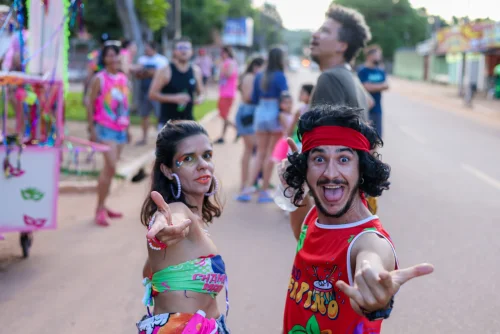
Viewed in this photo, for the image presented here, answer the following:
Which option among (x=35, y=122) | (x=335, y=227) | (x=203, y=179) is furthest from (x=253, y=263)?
(x=335, y=227)

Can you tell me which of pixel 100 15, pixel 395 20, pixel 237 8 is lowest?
pixel 100 15

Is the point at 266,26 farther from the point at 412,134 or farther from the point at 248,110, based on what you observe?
the point at 248,110

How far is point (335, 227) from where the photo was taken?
7.86 ft

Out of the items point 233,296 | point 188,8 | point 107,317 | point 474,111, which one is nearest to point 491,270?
point 233,296

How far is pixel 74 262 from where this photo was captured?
555 cm

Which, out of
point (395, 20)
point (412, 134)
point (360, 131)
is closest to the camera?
point (360, 131)

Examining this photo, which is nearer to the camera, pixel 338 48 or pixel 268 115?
pixel 338 48

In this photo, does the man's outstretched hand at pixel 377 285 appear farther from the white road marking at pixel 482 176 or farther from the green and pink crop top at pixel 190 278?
the white road marking at pixel 482 176

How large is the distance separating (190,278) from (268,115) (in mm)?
5426

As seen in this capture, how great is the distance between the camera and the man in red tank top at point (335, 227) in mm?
2252

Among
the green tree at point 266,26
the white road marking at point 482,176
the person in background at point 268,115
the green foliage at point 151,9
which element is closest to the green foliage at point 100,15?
the green foliage at point 151,9

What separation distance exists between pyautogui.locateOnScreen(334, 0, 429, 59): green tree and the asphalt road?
295 feet

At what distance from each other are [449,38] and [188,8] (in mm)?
16785

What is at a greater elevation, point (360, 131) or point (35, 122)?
point (360, 131)
